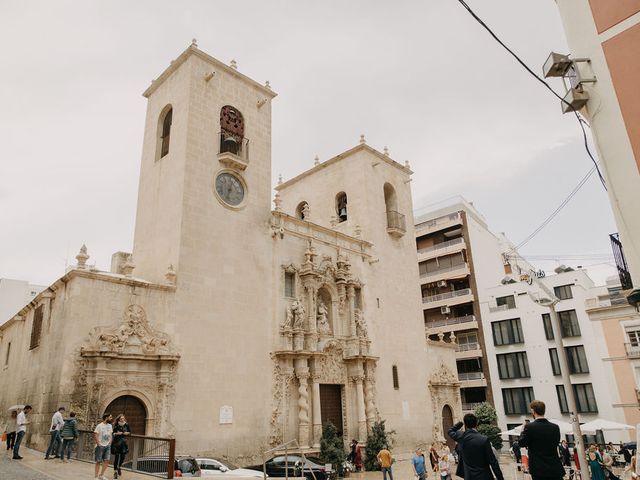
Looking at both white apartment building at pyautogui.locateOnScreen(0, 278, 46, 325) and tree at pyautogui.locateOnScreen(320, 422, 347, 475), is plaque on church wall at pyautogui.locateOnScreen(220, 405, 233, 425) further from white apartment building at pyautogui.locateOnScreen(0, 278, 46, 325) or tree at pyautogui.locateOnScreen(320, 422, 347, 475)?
white apartment building at pyautogui.locateOnScreen(0, 278, 46, 325)

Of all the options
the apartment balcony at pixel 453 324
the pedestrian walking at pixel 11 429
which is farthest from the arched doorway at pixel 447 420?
the pedestrian walking at pixel 11 429

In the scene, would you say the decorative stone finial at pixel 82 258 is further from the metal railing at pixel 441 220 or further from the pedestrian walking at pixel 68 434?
the metal railing at pixel 441 220

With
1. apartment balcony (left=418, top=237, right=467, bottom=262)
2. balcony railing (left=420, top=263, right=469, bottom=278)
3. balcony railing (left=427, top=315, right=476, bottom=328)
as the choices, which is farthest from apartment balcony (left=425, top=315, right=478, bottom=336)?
apartment balcony (left=418, top=237, right=467, bottom=262)

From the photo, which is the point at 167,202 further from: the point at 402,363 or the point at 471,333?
the point at 471,333

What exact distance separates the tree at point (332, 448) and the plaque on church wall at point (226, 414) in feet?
14.5

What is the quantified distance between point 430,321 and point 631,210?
38.4m

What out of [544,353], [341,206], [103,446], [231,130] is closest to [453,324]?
[544,353]

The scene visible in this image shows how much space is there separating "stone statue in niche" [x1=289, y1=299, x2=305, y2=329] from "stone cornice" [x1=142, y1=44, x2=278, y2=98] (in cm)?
1144

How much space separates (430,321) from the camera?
46.5 meters

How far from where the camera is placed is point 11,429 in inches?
770

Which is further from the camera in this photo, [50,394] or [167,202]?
[167,202]

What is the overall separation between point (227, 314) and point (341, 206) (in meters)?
14.3

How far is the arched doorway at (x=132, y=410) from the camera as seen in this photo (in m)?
16.3

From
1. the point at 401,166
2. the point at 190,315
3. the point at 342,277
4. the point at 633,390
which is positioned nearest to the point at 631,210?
the point at 190,315
